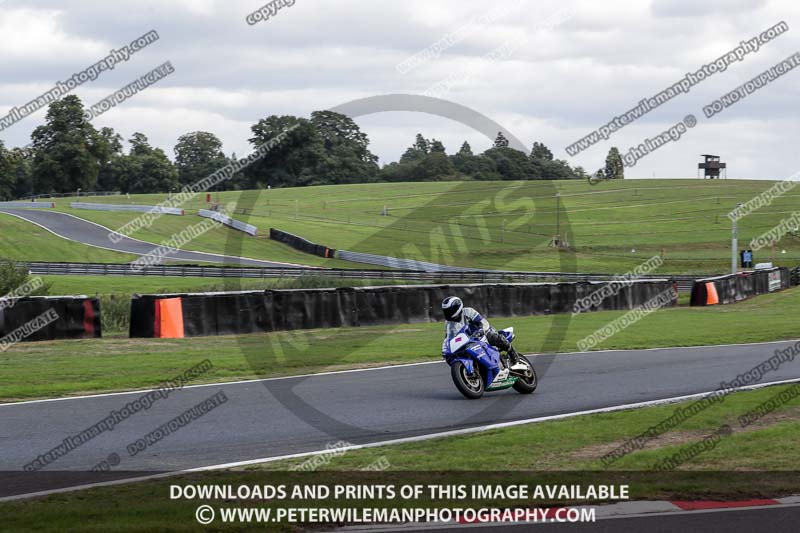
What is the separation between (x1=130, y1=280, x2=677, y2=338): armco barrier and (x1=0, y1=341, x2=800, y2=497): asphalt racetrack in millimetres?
5552

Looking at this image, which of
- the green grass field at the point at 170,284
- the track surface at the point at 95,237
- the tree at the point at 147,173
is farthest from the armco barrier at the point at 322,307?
the tree at the point at 147,173

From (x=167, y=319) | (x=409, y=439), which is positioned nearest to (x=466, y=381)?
(x=409, y=439)

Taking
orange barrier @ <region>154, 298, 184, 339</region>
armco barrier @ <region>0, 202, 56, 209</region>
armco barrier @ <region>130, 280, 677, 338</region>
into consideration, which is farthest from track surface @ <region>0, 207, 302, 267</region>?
orange barrier @ <region>154, 298, 184, 339</region>

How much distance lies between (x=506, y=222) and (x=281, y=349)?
54.4 metres

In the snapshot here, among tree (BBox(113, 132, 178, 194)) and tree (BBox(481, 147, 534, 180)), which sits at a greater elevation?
tree (BBox(113, 132, 178, 194))

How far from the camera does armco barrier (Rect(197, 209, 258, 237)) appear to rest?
2639 inches

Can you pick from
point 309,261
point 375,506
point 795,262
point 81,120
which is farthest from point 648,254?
point 81,120

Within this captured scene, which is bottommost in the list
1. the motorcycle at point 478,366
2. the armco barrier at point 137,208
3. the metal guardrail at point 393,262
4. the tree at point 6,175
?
the motorcycle at point 478,366

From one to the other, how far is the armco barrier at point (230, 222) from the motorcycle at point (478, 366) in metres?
54.0

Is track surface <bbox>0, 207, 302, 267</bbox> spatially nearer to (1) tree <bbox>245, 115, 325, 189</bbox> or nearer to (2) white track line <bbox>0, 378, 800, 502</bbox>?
(1) tree <bbox>245, 115, 325, 189</bbox>

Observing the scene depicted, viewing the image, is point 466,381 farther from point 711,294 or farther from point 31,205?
point 31,205

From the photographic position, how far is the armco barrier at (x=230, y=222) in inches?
2639

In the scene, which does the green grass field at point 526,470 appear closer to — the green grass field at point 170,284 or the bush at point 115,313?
the bush at point 115,313

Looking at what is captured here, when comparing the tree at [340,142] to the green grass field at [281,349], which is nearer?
the green grass field at [281,349]
